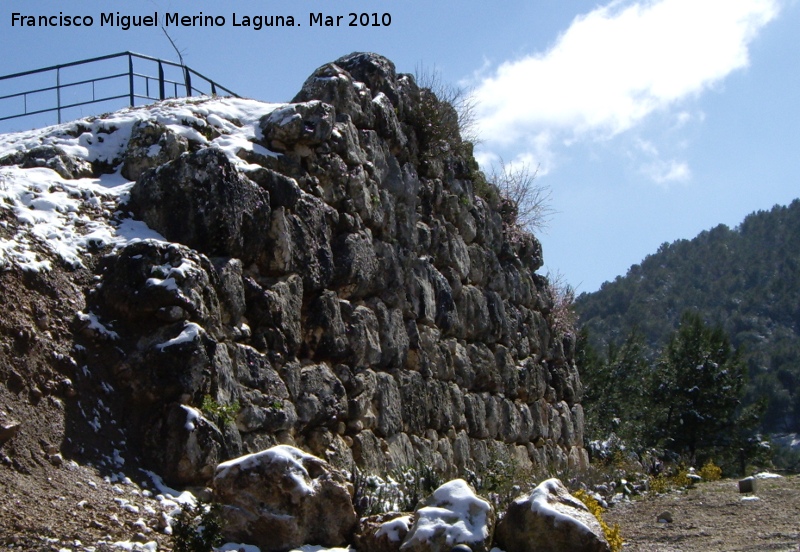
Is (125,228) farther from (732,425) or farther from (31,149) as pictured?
(732,425)

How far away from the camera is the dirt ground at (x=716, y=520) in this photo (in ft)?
27.2


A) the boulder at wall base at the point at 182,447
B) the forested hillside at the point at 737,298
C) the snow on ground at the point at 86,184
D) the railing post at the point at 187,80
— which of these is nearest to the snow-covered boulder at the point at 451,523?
the boulder at wall base at the point at 182,447

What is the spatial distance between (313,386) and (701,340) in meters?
21.4

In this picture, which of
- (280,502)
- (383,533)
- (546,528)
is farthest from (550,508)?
(280,502)

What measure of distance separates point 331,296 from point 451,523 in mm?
3710

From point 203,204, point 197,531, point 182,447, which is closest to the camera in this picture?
point 197,531

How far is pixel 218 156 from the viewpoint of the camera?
834 cm

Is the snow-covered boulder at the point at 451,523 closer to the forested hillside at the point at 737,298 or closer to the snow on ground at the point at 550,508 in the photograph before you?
the snow on ground at the point at 550,508

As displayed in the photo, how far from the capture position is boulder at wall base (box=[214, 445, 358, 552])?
6.33 metres

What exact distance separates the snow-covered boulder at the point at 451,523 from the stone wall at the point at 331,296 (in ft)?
5.61

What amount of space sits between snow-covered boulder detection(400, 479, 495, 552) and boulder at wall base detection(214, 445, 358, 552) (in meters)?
0.58

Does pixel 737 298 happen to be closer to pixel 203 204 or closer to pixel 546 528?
pixel 203 204

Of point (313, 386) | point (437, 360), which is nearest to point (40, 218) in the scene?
point (313, 386)

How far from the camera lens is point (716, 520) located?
1044 cm
